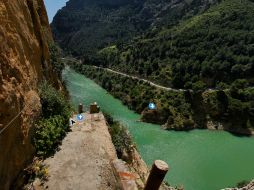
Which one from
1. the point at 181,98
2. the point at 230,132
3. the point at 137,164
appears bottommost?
the point at 230,132

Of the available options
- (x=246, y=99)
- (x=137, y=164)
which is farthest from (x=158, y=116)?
(x=137, y=164)

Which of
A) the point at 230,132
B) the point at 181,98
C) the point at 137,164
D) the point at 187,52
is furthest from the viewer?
the point at 187,52

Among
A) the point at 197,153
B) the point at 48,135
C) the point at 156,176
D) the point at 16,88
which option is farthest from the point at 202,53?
the point at 156,176

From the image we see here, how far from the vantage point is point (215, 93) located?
226 feet

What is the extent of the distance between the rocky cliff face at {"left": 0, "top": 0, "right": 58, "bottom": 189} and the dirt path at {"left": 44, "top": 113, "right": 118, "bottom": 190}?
1258 mm

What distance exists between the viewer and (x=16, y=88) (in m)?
13.9

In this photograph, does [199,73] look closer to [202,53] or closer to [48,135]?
[202,53]

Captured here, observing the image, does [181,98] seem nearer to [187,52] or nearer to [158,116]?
[158,116]

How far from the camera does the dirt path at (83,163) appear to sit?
557 inches

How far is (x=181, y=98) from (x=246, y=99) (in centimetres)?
1118

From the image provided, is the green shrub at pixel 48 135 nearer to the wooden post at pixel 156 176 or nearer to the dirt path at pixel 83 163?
the dirt path at pixel 83 163

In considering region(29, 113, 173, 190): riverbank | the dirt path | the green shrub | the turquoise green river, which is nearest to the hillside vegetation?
the turquoise green river

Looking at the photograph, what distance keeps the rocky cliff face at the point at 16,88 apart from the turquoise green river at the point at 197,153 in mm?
22347

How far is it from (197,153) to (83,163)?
40918mm
